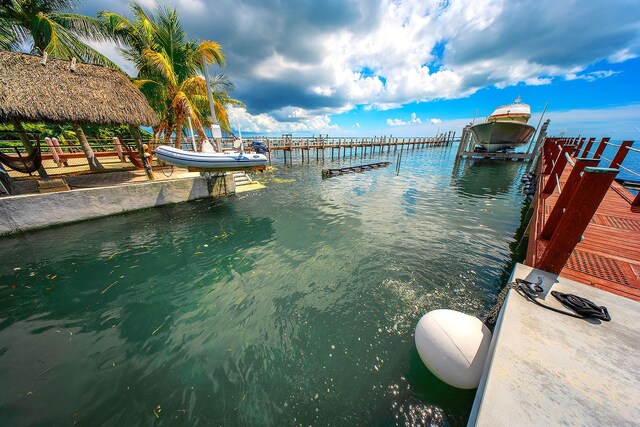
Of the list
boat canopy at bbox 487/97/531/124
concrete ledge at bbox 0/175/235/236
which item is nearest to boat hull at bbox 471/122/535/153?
boat canopy at bbox 487/97/531/124

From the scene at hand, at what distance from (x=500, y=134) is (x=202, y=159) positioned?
29.4m

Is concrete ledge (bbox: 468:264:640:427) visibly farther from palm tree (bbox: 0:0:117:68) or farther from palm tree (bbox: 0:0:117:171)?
palm tree (bbox: 0:0:117:68)

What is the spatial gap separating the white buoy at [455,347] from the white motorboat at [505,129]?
27.5 meters

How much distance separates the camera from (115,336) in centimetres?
349

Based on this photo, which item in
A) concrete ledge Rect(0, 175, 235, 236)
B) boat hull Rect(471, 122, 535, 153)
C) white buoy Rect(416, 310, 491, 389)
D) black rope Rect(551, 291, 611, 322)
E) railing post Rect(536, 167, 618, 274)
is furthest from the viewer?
boat hull Rect(471, 122, 535, 153)

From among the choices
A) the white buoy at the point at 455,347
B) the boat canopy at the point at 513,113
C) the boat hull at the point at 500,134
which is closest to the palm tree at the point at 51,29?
the white buoy at the point at 455,347

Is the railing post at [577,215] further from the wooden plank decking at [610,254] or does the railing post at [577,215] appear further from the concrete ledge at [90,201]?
the concrete ledge at [90,201]

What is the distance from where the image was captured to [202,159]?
8688 mm

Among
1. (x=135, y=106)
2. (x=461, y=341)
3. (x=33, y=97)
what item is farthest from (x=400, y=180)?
(x=33, y=97)

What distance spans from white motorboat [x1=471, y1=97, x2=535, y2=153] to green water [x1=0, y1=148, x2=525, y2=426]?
21.2 metres

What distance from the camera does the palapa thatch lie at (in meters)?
6.99

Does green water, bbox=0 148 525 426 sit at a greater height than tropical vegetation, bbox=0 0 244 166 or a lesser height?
lesser

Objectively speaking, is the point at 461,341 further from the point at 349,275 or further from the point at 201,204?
the point at 201,204

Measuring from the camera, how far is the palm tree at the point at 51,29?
8758 millimetres
